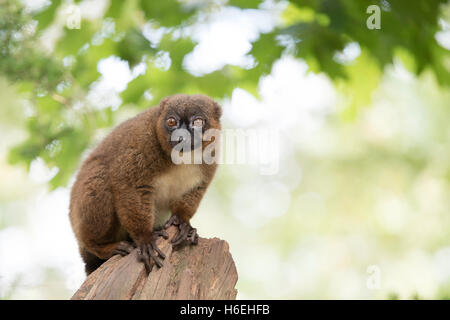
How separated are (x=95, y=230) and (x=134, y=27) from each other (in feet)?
8.97

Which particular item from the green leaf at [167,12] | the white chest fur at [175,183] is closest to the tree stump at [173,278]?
the white chest fur at [175,183]

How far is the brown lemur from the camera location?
4.56 m

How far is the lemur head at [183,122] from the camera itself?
15.3 feet

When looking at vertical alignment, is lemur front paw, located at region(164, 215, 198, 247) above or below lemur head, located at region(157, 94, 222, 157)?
below

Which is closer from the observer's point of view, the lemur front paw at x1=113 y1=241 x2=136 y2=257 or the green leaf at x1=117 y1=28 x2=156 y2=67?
the lemur front paw at x1=113 y1=241 x2=136 y2=257

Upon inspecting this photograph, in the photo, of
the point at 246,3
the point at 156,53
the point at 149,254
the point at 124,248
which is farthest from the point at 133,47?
the point at 149,254

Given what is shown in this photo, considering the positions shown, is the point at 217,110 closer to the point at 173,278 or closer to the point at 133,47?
the point at 133,47

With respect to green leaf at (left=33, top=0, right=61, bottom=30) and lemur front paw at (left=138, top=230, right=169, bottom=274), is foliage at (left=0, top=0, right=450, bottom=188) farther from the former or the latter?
lemur front paw at (left=138, top=230, right=169, bottom=274)

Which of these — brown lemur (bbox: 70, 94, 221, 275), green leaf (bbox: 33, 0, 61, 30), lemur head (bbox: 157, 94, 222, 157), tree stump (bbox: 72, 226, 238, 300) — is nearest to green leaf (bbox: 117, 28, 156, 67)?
green leaf (bbox: 33, 0, 61, 30)

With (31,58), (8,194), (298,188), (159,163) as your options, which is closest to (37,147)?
(31,58)

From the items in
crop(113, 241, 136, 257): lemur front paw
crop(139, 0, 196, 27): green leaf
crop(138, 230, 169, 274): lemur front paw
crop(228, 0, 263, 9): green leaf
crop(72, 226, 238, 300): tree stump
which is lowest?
crop(72, 226, 238, 300): tree stump

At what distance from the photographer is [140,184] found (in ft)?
15.3

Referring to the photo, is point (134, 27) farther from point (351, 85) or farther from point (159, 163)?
point (351, 85)

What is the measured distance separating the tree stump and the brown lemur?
280 millimetres
